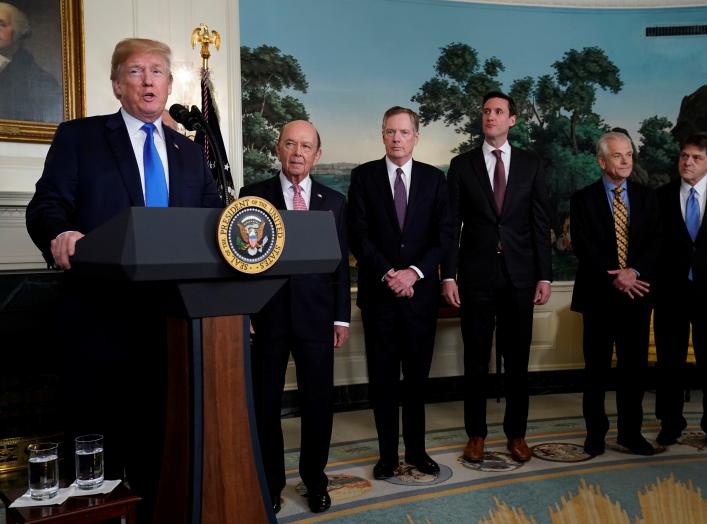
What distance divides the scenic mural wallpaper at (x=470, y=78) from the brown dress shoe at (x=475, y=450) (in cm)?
246

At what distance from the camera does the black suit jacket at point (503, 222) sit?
3.59 metres

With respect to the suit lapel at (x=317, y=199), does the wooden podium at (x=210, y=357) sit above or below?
below

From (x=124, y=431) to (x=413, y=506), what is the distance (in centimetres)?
144

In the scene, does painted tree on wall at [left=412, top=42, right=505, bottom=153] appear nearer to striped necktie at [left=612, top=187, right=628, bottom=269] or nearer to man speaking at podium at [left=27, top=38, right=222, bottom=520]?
striped necktie at [left=612, top=187, right=628, bottom=269]

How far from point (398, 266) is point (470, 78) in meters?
2.98

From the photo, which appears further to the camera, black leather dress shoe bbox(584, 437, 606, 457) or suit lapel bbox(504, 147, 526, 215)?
black leather dress shoe bbox(584, 437, 606, 457)

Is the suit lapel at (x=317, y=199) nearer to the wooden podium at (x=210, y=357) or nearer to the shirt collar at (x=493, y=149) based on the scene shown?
the shirt collar at (x=493, y=149)

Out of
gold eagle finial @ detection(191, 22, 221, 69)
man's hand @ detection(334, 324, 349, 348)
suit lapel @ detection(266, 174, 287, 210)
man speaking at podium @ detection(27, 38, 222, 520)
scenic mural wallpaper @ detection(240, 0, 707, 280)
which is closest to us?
man speaking at podium @ detection(27, 38, 222, 520)

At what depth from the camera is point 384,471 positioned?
3357 mm

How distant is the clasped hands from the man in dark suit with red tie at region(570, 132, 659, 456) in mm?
1123

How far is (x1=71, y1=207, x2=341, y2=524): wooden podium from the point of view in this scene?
1551mm

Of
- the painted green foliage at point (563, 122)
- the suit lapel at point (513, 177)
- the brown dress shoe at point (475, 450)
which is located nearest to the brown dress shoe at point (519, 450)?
the brown dress shoe at point (475, 450)

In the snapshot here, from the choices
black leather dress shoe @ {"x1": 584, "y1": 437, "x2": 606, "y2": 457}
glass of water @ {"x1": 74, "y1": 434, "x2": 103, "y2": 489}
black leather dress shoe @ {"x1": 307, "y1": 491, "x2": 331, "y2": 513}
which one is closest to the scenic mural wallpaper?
black leather dress shoe @ {"x1": 584, "y1": 437, "x2": 606, "y2": 457}

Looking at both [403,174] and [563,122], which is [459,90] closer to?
[563,122]
